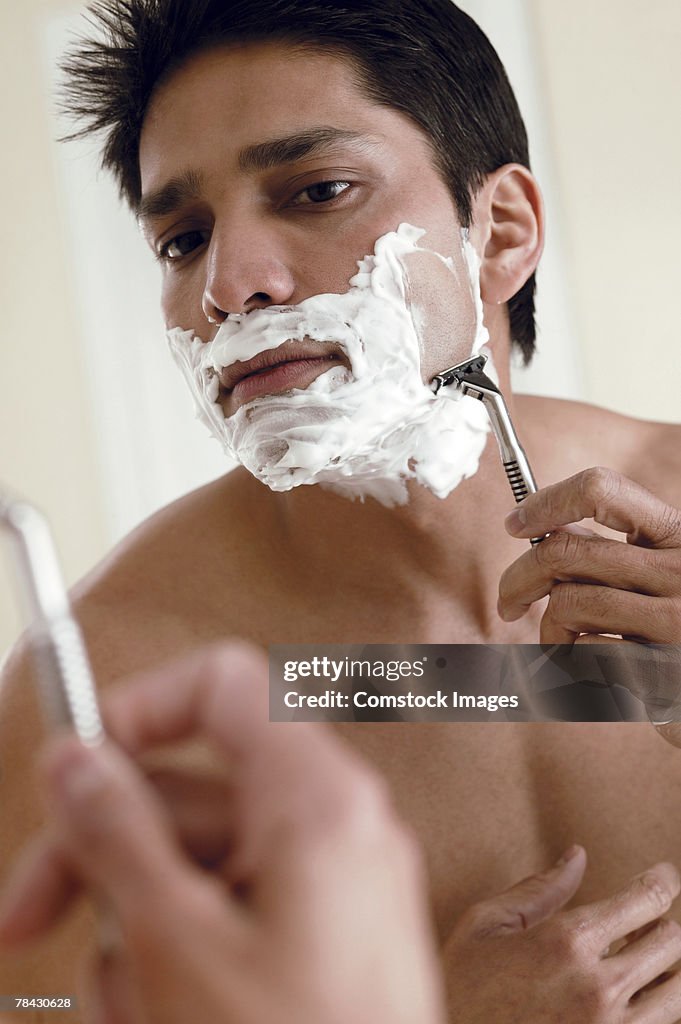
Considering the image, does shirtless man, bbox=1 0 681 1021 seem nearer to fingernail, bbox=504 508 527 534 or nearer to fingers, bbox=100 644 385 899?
fingernail, bbox=504 508 527 534

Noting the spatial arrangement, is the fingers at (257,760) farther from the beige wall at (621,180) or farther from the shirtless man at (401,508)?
the beige wall at (621,180)

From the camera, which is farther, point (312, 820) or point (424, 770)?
point (424, 770)

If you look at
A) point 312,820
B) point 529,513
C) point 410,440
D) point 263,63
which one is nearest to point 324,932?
point 312,820

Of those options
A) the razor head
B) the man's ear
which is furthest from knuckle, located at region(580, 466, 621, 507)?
the man's ear

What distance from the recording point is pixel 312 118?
791 mm

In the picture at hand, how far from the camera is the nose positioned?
0.75 meters

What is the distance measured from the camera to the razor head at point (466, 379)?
0.82 metres

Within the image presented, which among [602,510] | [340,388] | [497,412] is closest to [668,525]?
[602,510]

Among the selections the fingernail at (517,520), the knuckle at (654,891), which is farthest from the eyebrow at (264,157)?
the knuckle at (654,891)

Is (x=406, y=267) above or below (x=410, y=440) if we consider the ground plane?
above

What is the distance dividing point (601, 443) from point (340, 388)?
0.98ft

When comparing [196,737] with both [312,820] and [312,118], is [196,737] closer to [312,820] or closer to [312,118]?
[312,820]

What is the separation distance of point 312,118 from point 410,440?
0.89 ft

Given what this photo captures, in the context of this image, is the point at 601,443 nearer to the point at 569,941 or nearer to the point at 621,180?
the point at 621,180
